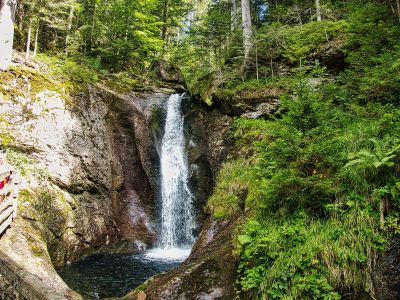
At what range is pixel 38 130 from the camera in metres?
11.4

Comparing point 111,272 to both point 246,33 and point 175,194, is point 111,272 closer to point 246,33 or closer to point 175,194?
point 175,194

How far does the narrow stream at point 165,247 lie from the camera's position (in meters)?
8.73

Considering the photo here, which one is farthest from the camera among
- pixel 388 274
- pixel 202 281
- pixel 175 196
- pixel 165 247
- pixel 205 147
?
pixel 205 147

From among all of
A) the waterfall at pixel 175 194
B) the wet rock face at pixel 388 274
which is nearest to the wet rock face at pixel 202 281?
the wet rock face at pixel 388 274

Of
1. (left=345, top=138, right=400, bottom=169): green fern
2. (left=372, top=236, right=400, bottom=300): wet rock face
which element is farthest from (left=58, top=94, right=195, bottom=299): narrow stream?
(left=345, top=138, right=400, bottom=169): green fern

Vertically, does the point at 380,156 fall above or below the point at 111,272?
above

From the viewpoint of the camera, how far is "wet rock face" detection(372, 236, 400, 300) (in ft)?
13.5

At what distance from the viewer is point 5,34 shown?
39.5ft

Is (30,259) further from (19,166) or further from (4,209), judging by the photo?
(19,166)

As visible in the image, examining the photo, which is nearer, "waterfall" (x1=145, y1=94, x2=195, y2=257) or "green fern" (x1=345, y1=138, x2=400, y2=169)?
"green fern" (x1=345, y1=138, x2=400, y2=169)

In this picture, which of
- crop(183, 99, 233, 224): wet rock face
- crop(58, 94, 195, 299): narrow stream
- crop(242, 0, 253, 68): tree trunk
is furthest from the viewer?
crop(242, 0, 253, 68): tree trunk

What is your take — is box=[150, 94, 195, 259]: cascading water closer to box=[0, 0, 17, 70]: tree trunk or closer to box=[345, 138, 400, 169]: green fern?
box=[0, 0, 17, 70]: tree trunk

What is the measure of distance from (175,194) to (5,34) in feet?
30.4

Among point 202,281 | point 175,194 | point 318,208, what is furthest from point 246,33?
point 202,281
